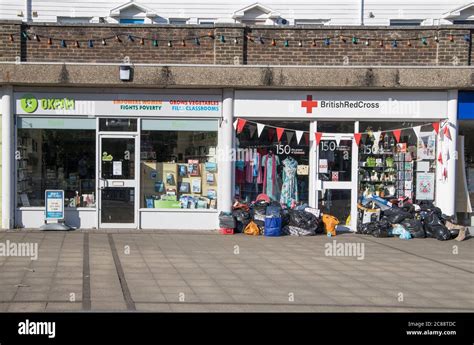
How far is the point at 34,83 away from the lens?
13359 mm

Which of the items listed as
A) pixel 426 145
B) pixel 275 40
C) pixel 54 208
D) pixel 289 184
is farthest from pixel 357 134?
pixel 54 208

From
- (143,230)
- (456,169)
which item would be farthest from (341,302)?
(456,169)

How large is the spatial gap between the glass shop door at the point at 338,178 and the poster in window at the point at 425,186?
61.9 inches

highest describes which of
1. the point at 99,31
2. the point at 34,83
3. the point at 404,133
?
the point at 99,31

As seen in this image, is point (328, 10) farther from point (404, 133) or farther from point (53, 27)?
point (53, 27)

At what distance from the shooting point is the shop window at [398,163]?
14.3 m

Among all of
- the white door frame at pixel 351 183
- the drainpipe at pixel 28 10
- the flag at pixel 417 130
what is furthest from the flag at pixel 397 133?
the drainpipe at pixel 28 10

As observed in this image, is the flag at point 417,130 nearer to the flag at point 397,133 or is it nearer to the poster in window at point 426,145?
the poster in window at point 426,145

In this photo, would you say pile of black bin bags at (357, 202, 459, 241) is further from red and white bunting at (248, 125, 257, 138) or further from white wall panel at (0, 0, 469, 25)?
white wall panel at (0, 0, 469, 25)

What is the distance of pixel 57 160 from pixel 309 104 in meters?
6.06

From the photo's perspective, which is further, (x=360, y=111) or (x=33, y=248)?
(x=360, y=111)

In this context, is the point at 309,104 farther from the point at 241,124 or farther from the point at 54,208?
the point at 54,208

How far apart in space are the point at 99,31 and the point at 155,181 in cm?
369
